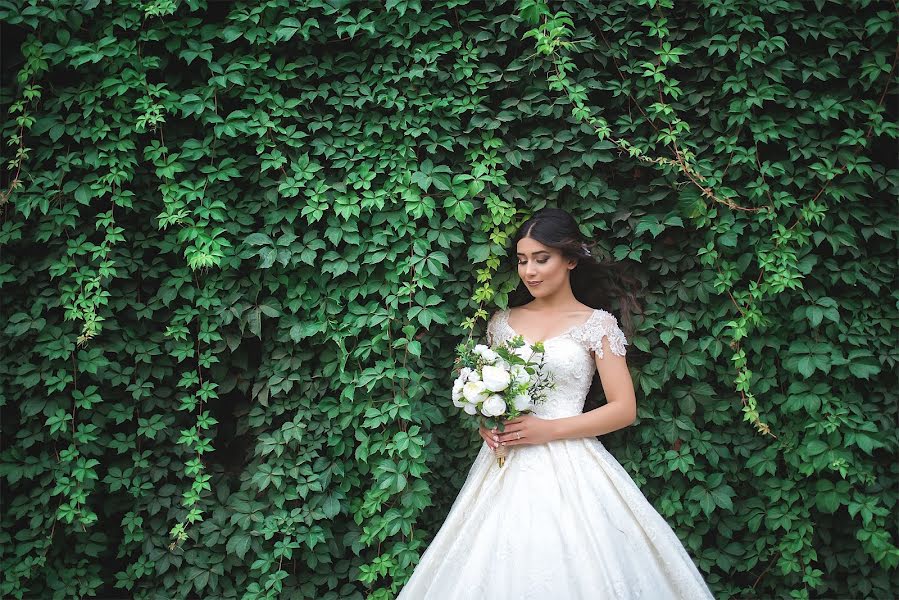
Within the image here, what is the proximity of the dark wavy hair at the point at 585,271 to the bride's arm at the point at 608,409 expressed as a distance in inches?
9.7

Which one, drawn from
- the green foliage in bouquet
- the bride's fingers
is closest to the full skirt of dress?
the bride's fingers

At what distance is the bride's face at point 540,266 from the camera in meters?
3.00

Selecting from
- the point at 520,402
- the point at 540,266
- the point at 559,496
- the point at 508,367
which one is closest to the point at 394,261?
the point at 540,266

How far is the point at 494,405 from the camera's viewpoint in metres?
2.64

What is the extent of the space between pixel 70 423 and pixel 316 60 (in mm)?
2169

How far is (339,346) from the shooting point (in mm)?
3133

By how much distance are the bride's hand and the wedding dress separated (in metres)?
0.07

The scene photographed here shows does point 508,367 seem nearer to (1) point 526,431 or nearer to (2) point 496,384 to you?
(2) point 496,384

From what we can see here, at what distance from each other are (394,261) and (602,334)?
3.38 ft

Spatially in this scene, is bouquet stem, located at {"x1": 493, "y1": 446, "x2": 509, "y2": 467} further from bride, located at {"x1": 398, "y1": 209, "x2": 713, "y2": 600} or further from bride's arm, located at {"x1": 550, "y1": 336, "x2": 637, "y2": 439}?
bride's arm, located at {"x1": 550, "y1": 336, "x2": 637, "y2": 439}

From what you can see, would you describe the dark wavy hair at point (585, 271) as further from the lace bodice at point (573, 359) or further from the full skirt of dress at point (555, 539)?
the full skirt of dress at point (555, 539)

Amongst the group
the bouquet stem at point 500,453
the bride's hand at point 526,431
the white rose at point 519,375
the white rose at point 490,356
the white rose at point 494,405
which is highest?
the white rose at point 490,356

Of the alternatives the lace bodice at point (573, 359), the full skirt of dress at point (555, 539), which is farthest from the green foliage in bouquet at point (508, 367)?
the full skirt of dress at point (555, 539)

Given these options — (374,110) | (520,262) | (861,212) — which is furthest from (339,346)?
(861,212)
